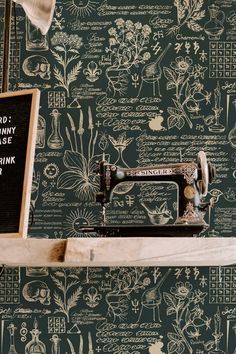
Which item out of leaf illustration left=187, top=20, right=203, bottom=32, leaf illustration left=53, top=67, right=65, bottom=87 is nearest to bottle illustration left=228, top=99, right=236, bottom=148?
leaf illustration left=187, top=20, right=203, bottom=32

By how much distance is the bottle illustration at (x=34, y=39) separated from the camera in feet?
8.19

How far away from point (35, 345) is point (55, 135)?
2.48 feet

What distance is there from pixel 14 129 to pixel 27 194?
21 cm

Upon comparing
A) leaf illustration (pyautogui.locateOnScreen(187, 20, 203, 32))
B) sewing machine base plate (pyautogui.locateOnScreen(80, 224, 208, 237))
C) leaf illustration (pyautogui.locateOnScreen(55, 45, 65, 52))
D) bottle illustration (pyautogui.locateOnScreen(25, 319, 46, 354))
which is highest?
leaf illustration (pyautogui.locateOnScreen(187, 20, 203, 32))

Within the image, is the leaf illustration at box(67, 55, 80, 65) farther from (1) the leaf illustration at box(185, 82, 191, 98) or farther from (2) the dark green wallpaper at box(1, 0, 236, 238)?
(1) the leaf illustration at box(185, 82, 191, 98)

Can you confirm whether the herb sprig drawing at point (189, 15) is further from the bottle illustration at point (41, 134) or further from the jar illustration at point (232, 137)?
the bottle illustration at point (41, 134)

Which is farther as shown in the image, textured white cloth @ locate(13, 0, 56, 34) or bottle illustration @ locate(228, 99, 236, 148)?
bottle illustration @ locate(228, 99, 236, 148)

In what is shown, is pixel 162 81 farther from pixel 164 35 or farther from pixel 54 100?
pixel 54 100

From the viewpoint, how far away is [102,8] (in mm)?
2494

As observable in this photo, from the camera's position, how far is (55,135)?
97.0 inches

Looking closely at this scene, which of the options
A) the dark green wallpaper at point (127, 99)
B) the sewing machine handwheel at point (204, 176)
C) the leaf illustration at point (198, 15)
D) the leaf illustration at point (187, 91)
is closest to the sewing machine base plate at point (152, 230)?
the sewing machine handwheel at point (204, 176)

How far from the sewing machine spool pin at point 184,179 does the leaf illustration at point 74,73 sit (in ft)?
1.71

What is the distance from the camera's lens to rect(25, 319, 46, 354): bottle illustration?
94.3 inches

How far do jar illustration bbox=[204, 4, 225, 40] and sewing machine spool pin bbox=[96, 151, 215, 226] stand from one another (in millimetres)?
615
